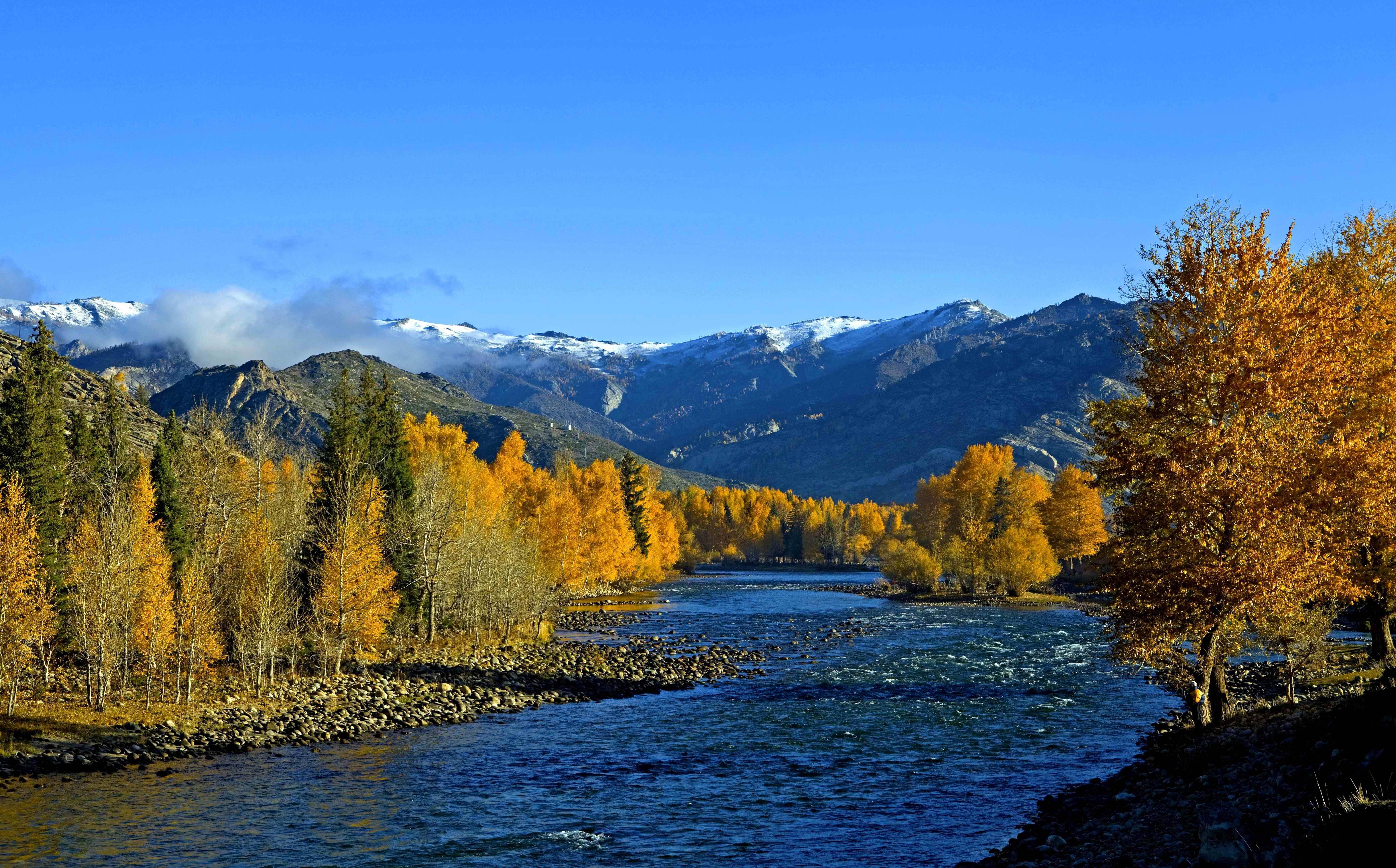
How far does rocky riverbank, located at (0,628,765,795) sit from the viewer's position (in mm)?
35438

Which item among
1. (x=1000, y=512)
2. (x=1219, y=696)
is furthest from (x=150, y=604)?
(x=1000, y=512)

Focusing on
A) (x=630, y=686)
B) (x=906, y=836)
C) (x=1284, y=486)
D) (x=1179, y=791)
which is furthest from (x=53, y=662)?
(x=1284, y=486)

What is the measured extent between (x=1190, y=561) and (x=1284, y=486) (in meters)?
3.51

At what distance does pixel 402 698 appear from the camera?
4703 cm

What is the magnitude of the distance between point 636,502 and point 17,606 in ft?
318

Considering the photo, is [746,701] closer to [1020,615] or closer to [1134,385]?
[1134,385]

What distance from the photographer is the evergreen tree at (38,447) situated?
53.5 m

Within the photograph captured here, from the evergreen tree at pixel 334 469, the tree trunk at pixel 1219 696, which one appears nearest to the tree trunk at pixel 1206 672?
the tree trunk at pixel 1219 696

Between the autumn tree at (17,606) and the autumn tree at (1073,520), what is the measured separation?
105 metres

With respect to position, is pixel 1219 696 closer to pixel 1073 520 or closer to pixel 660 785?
pixel 660 785

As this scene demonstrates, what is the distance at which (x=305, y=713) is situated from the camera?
Result: 42375 mm

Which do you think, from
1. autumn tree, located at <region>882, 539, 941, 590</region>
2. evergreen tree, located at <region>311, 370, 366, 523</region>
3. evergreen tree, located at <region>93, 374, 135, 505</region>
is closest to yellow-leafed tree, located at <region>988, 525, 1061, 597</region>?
autumn tree, located at <region>882, 539, 941, 590</region>

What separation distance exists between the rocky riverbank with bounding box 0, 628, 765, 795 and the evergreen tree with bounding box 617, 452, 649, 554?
214 ft

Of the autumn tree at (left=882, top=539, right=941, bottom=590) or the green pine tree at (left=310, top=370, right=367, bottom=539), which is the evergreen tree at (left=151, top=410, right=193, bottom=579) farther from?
the autumn tree at (left=882, top=539, right=941, bottom=590)
